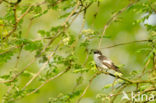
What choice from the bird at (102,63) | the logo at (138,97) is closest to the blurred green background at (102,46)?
the bird at (102,63)

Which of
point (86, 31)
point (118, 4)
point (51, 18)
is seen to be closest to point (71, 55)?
point (86, 31)

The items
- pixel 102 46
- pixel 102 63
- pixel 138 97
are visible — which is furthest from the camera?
pixel 102 46

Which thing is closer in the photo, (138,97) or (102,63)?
(138,97)

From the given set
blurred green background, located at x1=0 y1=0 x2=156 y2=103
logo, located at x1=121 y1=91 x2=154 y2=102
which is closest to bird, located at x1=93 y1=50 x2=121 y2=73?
logo, located at x1=121 y1=91 x2=154 y2=102

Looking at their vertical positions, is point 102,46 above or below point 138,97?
below

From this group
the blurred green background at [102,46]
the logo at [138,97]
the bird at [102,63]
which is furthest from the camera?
the blurred green background at [102,46]

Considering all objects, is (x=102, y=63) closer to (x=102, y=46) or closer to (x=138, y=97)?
(x=138, y=97)

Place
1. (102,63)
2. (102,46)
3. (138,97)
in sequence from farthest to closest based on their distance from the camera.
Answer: (102,46) < (102,63) < (138,97)

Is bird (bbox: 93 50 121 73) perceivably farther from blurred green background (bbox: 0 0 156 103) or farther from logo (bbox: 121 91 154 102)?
blurred green background (bbox: 0 0 156 103)

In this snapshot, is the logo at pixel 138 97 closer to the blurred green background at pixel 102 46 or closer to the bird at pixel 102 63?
the bird at pixel 102 63

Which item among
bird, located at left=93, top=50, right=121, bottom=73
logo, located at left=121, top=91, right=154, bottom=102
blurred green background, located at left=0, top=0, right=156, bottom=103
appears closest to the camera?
logo, located at left=121, top=91, right=154, bottom=102

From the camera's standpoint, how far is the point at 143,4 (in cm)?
683

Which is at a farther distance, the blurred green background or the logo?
the blurred green background

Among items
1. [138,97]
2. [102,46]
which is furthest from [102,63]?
[102,46]
